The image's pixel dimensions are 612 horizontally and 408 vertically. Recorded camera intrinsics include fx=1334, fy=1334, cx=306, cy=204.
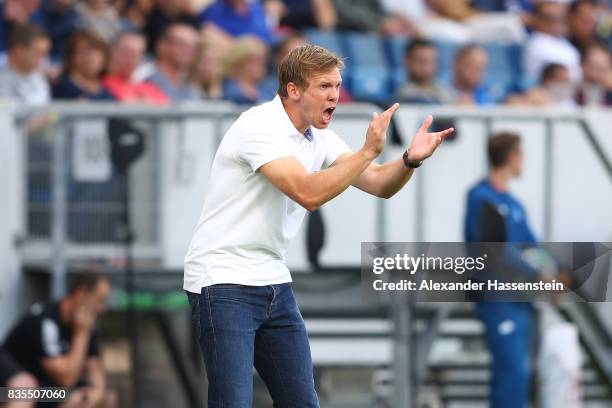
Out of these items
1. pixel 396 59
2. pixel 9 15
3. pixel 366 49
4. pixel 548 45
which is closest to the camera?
pixel 9 15

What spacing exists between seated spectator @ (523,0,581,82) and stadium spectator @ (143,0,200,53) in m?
3.36

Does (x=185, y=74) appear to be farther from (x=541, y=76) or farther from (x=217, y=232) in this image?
(x=217, y=232)

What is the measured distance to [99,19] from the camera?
1060cm

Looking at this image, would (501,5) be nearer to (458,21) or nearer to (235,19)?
(458,21)

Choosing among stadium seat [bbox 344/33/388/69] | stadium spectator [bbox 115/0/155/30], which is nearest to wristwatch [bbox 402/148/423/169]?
stadium spectator [bbox 115/0/155/30]

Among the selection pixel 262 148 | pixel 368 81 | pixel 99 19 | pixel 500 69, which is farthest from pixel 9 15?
pixel 262 148

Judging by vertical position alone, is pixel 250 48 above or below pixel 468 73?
above

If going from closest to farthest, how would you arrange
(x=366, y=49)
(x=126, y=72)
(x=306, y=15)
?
(x=126, y=72)
(x=366, y=49)
(x=306, y=15)

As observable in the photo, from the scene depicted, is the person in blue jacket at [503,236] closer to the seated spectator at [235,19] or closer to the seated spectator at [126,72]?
the seated spectator at [126,72]

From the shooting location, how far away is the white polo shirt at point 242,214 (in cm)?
521

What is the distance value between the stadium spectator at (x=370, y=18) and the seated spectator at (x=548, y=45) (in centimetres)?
118

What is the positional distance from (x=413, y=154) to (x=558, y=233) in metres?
4.18

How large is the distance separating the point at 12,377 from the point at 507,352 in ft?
10.4

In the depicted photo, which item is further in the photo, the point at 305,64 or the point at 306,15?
the point at 306,15
